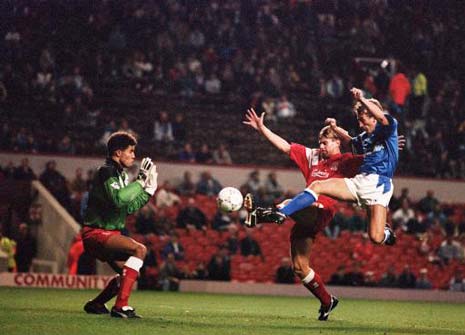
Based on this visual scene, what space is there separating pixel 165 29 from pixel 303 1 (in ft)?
19.7

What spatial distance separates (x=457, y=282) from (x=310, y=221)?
44.7 feet

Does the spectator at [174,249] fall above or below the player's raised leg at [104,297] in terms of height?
below

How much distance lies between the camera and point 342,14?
34094 millimetres

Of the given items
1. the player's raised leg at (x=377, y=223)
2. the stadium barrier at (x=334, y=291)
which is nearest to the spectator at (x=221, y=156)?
the stadium barrier at (x=334, y=291)

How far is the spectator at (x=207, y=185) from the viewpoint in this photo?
2509cm

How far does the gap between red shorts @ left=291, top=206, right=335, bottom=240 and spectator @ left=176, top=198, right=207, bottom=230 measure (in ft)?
38.6

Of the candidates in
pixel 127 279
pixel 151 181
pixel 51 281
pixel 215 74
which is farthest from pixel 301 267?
pixel 215 74

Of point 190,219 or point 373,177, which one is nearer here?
point 373,177

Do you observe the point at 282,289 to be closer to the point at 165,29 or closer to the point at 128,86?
the point at 128,86

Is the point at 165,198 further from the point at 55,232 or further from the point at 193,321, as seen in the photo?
the point at 193,321

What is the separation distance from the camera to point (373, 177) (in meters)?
11.5

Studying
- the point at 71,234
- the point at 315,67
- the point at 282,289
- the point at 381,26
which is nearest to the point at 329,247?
the point at 282,289

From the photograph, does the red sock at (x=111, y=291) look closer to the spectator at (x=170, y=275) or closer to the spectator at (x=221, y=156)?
the spectator at (x=170, y=275)

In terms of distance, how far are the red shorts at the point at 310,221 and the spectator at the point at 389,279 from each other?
12218 mm
